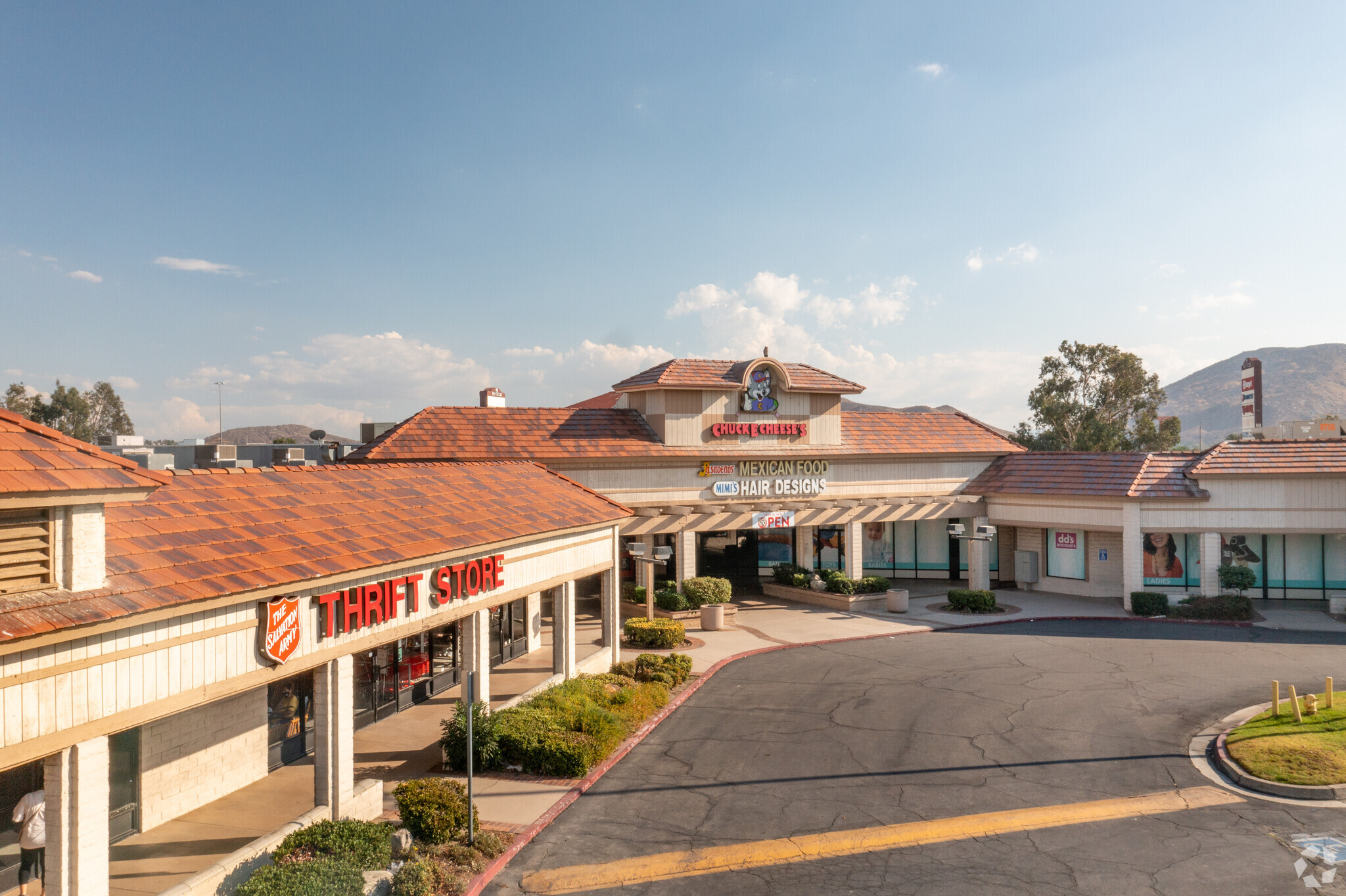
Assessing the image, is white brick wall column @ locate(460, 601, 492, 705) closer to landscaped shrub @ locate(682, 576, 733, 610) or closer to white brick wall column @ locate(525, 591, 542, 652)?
white brick wall column @ locate(525, 591, 542, 652)

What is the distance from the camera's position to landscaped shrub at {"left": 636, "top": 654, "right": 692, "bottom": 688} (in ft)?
73.4

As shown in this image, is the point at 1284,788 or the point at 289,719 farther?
the point at 289,719

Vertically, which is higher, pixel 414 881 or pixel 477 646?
pixel 477 646

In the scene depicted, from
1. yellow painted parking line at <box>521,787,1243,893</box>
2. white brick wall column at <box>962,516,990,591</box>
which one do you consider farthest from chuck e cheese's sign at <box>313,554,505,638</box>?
white brick wall column at <box>962,516,990,591</box>

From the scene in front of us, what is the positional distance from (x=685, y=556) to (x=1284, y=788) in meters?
22.4

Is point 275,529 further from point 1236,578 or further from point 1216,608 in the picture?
point 1236,578

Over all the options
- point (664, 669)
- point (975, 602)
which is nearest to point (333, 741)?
point (664, 669)

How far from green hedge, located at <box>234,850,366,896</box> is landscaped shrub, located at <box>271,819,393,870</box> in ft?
0.88

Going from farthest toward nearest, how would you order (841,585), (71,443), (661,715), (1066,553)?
(1066,553) → (841,585) → (661,715) → (71,443)

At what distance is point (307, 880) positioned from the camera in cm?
1007

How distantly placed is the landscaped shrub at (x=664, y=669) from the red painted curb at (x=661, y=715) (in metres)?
0.39

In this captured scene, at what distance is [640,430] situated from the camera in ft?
117

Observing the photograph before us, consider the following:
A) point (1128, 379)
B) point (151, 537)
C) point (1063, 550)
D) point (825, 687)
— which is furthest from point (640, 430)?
point (1128, 379)

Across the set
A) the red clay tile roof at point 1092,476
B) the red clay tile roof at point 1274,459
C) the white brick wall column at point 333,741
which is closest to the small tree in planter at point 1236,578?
the red clay tile roof at point 1092,476
